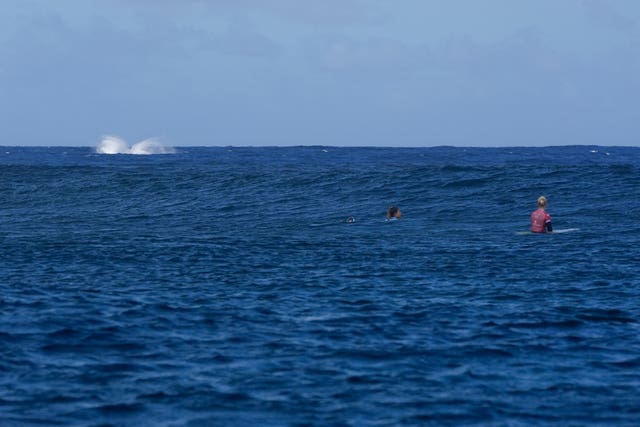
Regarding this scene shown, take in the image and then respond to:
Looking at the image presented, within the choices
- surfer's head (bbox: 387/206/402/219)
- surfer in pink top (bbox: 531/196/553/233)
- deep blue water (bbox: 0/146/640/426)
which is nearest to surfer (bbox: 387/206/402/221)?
surfer's head (bbox: 387/206/402/219)

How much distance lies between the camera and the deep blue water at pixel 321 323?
35.8ft

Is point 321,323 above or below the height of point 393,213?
below

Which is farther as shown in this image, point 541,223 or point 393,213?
point 393,213

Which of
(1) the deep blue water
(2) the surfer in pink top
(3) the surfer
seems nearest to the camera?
(1) the deep blue water

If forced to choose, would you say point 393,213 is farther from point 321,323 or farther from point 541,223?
point 321,323

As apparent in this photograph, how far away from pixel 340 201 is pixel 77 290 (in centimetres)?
2625

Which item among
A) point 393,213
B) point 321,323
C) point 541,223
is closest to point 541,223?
point 541,223

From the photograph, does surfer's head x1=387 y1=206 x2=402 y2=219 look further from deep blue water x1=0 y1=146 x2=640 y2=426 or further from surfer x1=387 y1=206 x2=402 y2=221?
deep blue water x1=0 y1=146 x2=640 y2=426

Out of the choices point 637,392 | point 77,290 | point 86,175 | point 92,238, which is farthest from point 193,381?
point 86,175

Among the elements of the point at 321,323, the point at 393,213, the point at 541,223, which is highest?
the point at 541,223

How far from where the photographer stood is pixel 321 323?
1530cm

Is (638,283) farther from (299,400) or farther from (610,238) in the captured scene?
(299,400)

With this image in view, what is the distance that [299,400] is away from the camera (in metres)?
11.1

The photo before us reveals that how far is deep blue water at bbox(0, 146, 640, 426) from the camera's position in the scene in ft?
35.8
